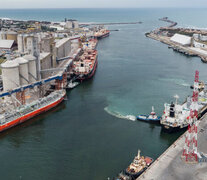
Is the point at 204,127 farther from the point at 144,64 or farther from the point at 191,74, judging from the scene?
the point at 144,64

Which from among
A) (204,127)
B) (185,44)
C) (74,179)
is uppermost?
(185,44)

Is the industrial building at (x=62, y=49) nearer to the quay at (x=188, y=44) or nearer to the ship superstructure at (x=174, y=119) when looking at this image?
the ship superstructure at (x=174, y=119)

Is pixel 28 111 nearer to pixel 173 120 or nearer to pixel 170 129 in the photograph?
pixel 170 129

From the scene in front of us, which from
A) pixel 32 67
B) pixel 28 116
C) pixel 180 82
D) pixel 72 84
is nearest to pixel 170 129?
pixel 28 116

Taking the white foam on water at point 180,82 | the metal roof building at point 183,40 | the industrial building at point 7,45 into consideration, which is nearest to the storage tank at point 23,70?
the white foam on water at point 180,82

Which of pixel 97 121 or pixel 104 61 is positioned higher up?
pixel 104 61

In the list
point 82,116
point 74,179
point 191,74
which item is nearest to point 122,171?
point 74,179
